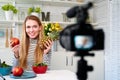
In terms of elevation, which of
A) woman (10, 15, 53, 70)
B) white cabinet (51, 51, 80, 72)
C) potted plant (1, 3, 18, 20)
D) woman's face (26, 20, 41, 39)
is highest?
potted plant (1, 3, 18, 20)

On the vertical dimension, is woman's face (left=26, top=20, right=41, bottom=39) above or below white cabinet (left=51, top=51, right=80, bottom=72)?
above

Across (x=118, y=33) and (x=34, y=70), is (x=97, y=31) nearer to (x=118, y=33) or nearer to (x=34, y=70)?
(x=34, y=70)

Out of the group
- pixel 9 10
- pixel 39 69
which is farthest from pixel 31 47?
pixel 9 10

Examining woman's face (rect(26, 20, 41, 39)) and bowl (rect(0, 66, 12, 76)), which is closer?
bowl (rect(0, 66, 12, 76))

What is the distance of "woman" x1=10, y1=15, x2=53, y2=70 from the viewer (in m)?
2.17

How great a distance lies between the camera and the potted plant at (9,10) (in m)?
2.93

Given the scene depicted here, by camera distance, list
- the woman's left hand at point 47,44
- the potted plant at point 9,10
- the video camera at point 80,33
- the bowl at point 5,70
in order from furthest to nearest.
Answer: the potted plant at point 9,10 < the woman's left hand at point 47,44 < the bowl at point 5,70 < the video camera at point 80,33

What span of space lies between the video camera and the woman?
1625 mm

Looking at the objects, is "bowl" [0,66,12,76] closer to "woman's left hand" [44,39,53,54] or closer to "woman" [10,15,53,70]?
"woman" [10,15,53,70]

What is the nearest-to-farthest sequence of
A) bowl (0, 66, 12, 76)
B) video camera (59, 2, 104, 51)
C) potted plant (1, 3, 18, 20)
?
video camera (59, 2, 104, 51)
bowl (0, 66, 12, 76)
potted plant (1, 3, 18, 20)

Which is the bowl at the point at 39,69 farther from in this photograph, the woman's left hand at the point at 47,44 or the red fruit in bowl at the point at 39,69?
the woman's left hand at the point at 47,44

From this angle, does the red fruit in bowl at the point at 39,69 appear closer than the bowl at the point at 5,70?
No

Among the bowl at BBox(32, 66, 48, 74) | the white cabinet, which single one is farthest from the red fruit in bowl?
the white cabinet

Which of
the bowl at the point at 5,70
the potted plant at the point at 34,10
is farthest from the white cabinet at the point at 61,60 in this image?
the bowl at the point at 5,70
